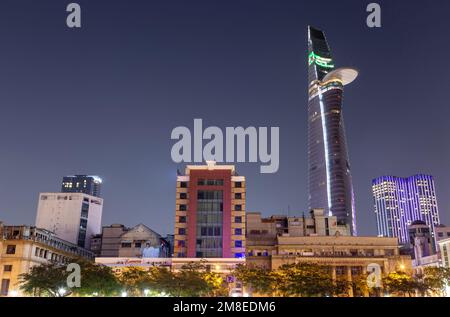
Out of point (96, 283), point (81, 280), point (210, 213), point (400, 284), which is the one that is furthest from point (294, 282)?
point (210, 213)

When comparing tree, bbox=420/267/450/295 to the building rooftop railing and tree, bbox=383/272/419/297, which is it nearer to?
tree, bbox=383/272/419/297

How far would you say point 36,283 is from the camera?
69.8 meters

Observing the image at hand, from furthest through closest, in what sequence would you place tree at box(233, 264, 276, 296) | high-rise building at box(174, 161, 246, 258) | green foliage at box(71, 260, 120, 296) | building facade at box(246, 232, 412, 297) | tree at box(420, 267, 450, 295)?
high-rise building at box(174, 161, 246, 258) → building facade at box(246, 232, 412, 297) → tree at box(420, 267, 450, 295) → tree at box(233, 264, 276, 296) → green foliage at box(71, 260, 120, 296)

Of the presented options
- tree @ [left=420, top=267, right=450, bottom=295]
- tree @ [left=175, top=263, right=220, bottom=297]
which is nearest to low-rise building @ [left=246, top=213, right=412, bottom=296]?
tree @ [left=420, top=267, right=450, bottom=295]

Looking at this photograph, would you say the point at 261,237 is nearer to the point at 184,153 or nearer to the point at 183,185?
the point at 183,185

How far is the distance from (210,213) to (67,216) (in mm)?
55421

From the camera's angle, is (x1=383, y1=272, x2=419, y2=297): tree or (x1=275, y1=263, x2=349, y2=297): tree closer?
(x1=275, y1=263, x2=349, y2=297): tree

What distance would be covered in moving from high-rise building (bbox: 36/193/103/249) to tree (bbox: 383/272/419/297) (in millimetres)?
98751

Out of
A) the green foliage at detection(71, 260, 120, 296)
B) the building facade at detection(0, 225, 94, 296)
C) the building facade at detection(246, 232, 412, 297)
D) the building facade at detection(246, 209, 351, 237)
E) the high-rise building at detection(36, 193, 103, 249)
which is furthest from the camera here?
the high-rise building at detection(36, 193, 103, 249)

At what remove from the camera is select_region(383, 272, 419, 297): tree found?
78.2 metres

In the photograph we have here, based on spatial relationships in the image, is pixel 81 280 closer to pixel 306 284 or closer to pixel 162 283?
pixel 162 283

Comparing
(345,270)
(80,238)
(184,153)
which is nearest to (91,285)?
(184,153)

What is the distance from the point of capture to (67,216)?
149250mm

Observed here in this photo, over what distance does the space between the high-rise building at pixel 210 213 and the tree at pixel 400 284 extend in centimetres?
3990
